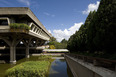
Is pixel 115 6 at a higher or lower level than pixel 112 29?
higher

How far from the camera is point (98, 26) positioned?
21.9 feet

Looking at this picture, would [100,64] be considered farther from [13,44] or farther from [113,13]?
[13,44]

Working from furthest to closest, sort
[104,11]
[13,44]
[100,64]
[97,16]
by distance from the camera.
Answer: [13,44] → [97,16] → [104,11] → [100,64]

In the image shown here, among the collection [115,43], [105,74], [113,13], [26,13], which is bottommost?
[105,74]

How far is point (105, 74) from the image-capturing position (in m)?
4.55

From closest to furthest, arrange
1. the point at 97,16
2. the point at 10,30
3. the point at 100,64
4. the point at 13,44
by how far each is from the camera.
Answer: the point at 100,64 → the point at 97,16 → the point at 10,30 → the point at 13,44

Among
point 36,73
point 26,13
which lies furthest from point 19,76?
point 26,13

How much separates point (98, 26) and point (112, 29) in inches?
42.5

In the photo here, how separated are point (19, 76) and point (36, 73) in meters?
2.17

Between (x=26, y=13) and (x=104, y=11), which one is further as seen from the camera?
(x=26, y=13)

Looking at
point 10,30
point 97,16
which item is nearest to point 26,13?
point 10,30

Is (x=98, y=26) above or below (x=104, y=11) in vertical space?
below

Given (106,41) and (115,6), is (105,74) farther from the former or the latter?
(115,6)

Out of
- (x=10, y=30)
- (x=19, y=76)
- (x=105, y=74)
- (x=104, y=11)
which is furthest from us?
(x=10, y=30)
